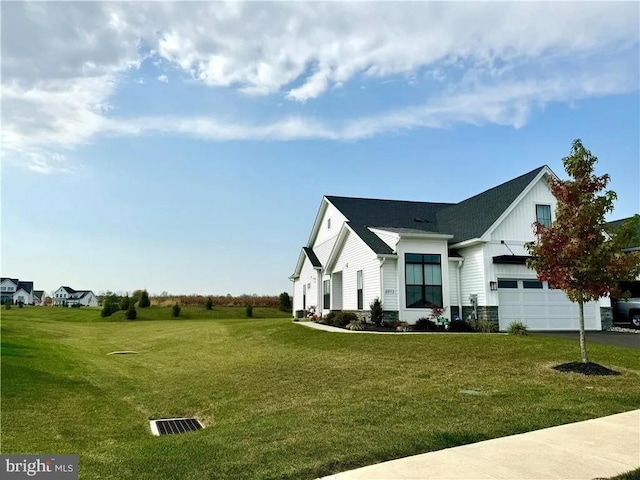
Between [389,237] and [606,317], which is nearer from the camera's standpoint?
[606,317]

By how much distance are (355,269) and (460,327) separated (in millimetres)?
5940

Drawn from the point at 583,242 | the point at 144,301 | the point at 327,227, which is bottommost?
the point at 144,301

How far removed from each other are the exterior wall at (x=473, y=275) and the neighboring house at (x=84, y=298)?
323 ft

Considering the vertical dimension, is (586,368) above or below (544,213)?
below

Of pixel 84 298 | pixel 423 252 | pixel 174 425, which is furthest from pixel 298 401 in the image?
pixel 84 298

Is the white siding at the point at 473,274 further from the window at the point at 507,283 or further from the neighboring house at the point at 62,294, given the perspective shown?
the neighboring house at the point at 62,294

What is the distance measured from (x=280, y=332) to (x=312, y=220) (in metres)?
12.4

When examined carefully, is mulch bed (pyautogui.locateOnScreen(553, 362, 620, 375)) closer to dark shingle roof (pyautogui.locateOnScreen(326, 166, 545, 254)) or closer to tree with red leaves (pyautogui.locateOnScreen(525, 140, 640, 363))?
tree with red leaves (pyautogui.locateOnScreen(525, 140, 640, 363))

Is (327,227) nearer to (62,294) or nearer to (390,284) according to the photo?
(390,284)

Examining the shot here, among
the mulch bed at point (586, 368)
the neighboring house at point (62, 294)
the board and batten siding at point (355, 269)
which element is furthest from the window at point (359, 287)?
the neighboring house at point (62, 294)

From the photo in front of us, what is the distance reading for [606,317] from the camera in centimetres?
2086

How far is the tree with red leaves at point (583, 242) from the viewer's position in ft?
35.4

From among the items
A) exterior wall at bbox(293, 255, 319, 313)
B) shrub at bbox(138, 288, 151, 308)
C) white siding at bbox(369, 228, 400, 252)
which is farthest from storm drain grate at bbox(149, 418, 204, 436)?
shrub at bbox(138, 288, 151, 308)

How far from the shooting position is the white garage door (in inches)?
790
